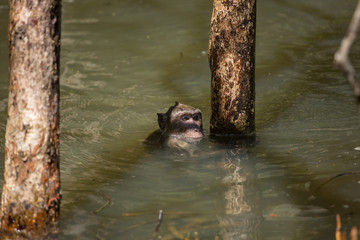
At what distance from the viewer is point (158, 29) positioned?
1277cm

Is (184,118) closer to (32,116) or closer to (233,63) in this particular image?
(233,63)

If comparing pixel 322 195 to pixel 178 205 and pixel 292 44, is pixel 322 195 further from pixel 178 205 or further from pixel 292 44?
pixel 292 44

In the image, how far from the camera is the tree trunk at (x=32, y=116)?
4.30m

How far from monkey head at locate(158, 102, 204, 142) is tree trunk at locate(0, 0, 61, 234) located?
296 centimetres

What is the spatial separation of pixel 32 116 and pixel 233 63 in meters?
3.08

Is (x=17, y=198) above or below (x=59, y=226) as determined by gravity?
above

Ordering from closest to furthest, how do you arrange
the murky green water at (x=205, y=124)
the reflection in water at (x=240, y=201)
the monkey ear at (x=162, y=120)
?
the reflection in water at (x=240, y=201) < the murky green water at (x=205, y=124) < the monkey ear at (x=162, y=120)

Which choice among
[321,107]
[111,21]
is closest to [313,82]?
[321,107]

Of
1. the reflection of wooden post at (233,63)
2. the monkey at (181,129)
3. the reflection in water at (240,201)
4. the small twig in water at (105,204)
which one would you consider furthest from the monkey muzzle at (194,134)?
the small twig in water at (105,204)

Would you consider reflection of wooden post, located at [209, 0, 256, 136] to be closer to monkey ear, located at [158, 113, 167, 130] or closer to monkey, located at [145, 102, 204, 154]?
monkey, located at [145, 102, 204, 154]

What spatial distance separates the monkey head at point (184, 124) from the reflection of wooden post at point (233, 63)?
32cm

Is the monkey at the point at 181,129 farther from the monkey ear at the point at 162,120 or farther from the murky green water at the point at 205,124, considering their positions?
the murky green water at the point at 205,124

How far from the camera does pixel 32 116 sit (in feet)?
14.4

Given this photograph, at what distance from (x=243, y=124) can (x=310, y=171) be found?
125 centimetres
